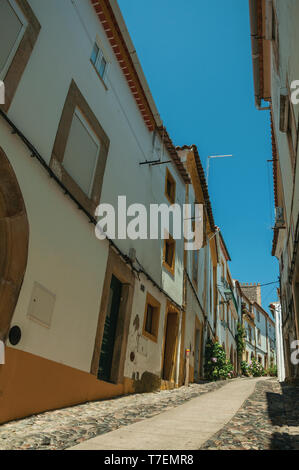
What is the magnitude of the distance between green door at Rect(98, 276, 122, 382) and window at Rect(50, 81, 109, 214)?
187cm

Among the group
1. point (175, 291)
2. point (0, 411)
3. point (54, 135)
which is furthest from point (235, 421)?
point (175, 291)

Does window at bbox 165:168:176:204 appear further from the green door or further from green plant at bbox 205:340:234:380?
green plant at bbox 205:340:234:380

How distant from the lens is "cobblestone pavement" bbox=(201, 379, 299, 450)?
10.2 ft

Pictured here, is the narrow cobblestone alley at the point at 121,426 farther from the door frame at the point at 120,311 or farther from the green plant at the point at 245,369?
the green plant at the point at 245,369

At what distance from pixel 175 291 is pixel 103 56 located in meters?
6.49

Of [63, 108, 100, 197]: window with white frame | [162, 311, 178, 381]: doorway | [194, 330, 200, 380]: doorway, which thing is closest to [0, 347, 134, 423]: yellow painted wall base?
[63, 108, 100, 197]: window with white frame

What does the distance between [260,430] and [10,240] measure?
3.49 m

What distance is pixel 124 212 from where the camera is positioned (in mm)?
7734

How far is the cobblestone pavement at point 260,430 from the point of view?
3.12 metres

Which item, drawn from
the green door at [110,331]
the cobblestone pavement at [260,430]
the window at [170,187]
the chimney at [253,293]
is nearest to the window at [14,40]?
the green door at [110,331]

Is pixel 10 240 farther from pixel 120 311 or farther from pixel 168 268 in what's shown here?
pixel 168 268

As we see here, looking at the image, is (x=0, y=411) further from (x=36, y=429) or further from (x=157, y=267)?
(x=157, y=267)

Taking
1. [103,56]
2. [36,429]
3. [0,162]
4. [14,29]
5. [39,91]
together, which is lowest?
[36,429]
